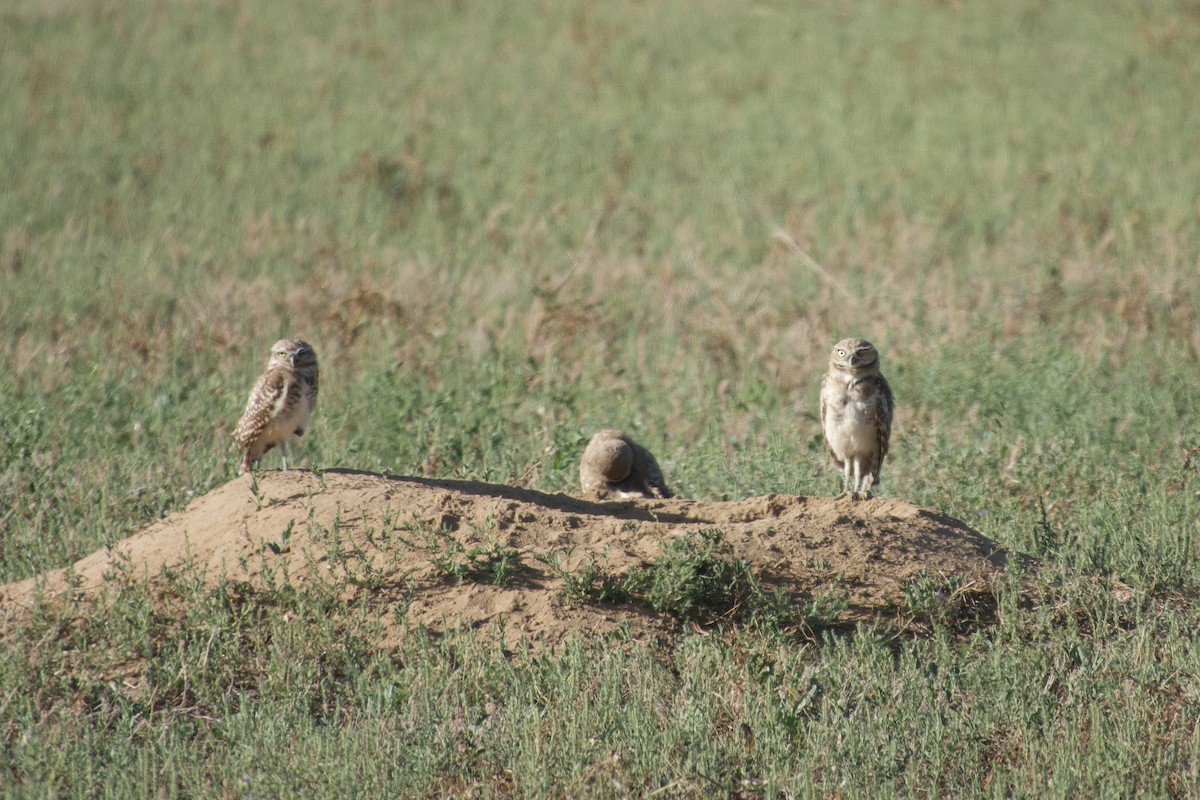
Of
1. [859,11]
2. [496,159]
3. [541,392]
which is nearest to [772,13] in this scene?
[859,11]

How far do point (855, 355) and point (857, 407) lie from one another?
1.12 ft

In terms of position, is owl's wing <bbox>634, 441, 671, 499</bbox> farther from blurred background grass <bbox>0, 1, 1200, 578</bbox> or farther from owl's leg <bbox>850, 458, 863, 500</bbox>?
owl's leg <bbox>850, 458, 863, 500</bbox>

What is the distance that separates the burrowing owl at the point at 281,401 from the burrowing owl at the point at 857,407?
10.6 feet

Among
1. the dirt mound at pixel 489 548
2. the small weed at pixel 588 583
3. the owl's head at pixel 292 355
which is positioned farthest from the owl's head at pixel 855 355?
the owl's head at pixel 292 355

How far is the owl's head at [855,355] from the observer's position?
26.7 ft

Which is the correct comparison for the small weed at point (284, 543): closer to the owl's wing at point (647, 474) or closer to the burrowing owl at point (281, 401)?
the burrowing owl at point (281, 401)

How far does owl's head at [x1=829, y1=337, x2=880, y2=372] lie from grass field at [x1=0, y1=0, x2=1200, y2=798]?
1.02m

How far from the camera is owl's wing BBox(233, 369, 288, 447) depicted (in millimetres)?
7844

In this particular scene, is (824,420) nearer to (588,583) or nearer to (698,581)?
(698,581)

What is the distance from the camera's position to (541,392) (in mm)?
11258

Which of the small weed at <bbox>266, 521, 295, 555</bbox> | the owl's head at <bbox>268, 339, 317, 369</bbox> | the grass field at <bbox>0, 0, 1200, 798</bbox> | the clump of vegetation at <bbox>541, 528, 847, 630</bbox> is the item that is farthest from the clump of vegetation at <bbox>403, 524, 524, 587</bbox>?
the owl's head at <bbox>268, 339, 317, 369</bbox>

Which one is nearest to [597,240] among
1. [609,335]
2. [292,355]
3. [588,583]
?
[609,335]

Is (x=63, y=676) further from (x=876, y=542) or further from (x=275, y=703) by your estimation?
(x=876, y=542)

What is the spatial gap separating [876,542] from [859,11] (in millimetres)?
17796
